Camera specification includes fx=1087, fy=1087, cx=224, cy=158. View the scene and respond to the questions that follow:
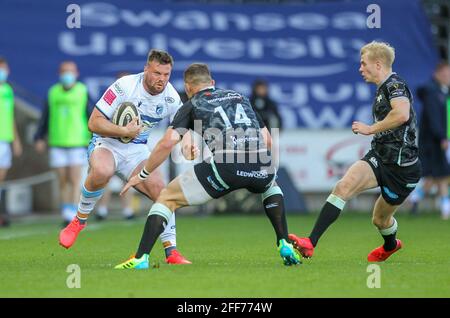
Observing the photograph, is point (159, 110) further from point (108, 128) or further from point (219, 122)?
point (219, 122)

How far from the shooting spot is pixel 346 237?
48.1 feet

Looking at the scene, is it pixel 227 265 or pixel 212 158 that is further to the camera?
pixel 227 265

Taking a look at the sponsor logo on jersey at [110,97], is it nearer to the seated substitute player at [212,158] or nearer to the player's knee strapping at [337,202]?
the seated substitute player at [212,158]

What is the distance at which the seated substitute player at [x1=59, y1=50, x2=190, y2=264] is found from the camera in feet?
A: 35.2

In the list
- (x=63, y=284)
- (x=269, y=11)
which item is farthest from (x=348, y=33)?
(x=63, y=284)

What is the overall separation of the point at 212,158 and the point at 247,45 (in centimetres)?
1194

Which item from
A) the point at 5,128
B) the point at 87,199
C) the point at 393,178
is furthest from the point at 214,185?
the point at 5,128

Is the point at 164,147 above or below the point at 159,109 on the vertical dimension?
below

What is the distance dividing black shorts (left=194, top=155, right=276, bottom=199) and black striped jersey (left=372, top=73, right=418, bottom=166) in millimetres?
1324

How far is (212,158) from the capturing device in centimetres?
980

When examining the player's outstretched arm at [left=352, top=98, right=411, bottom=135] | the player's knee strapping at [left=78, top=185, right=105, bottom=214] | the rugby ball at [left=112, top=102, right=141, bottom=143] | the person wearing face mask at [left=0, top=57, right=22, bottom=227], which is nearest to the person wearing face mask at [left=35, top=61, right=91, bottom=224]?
the person wearing face mask at [left=0, top=57, right=22, bottom=227]

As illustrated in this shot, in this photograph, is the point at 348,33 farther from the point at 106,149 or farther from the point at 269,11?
the point at 106,149

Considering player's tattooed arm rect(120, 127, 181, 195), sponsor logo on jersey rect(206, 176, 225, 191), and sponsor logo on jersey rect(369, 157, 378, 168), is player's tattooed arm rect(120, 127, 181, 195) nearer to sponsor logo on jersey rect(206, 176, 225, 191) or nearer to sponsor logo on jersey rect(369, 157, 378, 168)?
sponsor logo on jersey rect(206, 176, 225, 191)

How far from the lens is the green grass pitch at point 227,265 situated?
831cm
